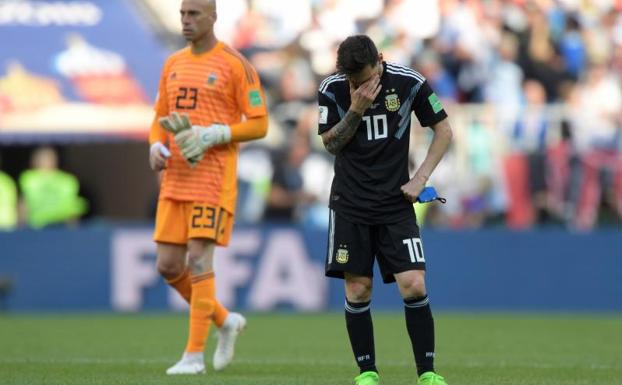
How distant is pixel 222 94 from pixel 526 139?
10.7 meters

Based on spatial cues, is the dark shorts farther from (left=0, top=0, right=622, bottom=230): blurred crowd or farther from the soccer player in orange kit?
(left=0, top=0, right=622, bottom=230): blurred crowd

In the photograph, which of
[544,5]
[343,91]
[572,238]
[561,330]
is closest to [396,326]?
[561,330]

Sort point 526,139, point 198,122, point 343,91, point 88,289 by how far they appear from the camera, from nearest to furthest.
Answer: point 343,91
point 198,122
point 88,289
point 526,139

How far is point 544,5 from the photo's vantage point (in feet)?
66.9

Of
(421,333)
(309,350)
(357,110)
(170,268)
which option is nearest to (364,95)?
(357,110)

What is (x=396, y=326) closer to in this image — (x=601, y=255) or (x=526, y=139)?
(x=601, y=255)

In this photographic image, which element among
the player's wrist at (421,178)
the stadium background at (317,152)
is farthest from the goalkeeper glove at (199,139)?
the stadium background at (317,152)

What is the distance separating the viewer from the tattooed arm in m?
7.05

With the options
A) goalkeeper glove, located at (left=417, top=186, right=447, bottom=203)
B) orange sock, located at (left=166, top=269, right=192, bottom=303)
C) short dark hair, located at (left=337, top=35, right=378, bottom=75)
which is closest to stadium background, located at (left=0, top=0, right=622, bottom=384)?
orange sock, located at (left=166, top=269, right=192, bottom=303)

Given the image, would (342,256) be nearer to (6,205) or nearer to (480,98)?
(6,205)

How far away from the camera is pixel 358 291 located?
24.0 feet

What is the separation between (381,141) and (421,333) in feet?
3.47

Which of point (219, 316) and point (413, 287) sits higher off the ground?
point (413, 287)

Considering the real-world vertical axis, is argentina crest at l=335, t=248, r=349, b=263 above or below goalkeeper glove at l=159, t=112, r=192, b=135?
below
